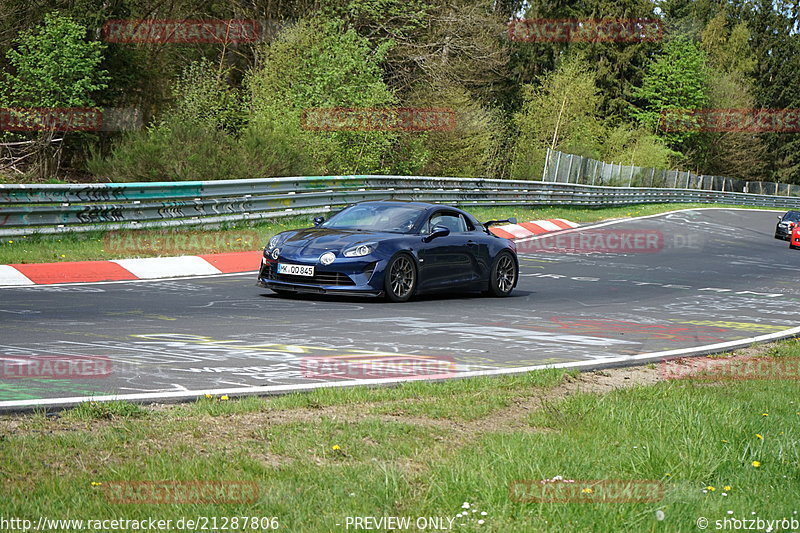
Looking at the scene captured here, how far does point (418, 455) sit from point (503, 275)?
32.6 ft

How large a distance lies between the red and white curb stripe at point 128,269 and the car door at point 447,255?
3695mm

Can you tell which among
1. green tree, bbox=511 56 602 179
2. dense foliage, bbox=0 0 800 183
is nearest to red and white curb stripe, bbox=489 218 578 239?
dense foliage, bbox=0 0 800 183

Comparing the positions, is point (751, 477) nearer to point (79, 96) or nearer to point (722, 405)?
point (722, 405)

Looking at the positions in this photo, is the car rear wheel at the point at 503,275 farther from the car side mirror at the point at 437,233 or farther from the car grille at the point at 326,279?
the car grille at the point at 326,279

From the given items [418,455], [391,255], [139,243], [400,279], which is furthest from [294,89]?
[418,455]

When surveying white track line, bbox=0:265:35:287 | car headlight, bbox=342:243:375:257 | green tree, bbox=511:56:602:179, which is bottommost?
white track line, bbox=0:265:35:287

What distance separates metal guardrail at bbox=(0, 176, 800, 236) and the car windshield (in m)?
4.50

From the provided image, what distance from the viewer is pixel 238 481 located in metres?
4.54

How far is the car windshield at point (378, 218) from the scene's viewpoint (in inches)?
543

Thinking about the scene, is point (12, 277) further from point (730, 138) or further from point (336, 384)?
point (730, 138)

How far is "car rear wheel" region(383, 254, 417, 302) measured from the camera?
12930 mm

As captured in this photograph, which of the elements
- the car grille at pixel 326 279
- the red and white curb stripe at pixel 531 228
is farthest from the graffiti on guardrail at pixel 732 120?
the car grille at pixel 326 279

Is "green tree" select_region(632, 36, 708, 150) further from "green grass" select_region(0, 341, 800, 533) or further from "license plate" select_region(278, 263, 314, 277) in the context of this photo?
"green grass" select_region(0, 341, 800, 533)

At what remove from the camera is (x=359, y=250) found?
1276 cm
